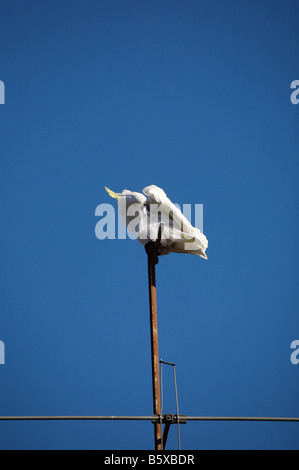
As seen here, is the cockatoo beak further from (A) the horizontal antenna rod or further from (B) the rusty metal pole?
(A) the horizontal antenna rod

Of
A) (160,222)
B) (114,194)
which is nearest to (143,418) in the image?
(160,222)

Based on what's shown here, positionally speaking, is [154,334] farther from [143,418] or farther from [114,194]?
[114,194]

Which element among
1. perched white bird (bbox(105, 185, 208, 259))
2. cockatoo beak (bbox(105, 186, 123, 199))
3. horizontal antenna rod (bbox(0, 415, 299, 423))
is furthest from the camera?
cockatoo beak (bbox(105, 186, 123, 199))

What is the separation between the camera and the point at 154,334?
9.01 meters

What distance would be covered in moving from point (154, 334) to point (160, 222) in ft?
6.04

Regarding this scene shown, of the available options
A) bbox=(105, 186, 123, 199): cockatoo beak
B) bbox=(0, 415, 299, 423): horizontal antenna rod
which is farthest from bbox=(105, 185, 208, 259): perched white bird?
bbox=(0, 415, 299, 423): horizontal antenna rod

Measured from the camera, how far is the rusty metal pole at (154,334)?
27.4 feet

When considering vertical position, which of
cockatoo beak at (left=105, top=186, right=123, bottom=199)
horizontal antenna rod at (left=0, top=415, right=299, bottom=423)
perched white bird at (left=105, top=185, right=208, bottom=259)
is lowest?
horizontal antenna rod at (left=0, top=415, right=299, bottom=423)

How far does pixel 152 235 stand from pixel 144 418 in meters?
2.78

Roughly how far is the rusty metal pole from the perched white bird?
0.77 ft

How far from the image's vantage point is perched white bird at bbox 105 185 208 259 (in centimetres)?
979

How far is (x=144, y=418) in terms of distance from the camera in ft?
26.6
